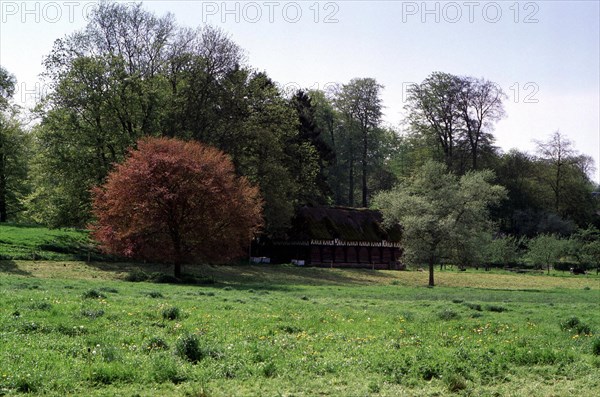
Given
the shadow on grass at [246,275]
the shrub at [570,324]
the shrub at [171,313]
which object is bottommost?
the shadow on grass at [246,275]

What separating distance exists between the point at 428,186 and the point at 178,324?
3701 centimetres

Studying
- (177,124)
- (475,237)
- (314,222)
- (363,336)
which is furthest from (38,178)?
(363,336)

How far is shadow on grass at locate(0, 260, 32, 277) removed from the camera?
3258cm

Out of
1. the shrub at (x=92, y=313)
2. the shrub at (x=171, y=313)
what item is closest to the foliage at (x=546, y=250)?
the shrub at (x=171, y=313)

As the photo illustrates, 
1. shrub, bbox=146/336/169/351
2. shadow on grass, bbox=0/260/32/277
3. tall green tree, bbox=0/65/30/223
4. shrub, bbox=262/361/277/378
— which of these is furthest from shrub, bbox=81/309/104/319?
tall green tree, bbox=0/65/30/223

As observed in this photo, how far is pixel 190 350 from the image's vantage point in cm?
1088

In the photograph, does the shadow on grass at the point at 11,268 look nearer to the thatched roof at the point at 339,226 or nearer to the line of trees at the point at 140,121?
the line of trees at the point at 140,121

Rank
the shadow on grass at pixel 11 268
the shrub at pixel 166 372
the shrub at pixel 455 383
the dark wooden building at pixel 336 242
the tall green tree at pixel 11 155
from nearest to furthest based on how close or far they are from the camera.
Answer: the shrub at pixel 166 372, the shrub at pixel 455 383, the shadow on grass at pixel 11 268, the tall green tree at pixel 11 155, the dark wooden building at pixel 336 242

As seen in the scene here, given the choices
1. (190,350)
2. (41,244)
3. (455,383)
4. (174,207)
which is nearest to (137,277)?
(174,207)

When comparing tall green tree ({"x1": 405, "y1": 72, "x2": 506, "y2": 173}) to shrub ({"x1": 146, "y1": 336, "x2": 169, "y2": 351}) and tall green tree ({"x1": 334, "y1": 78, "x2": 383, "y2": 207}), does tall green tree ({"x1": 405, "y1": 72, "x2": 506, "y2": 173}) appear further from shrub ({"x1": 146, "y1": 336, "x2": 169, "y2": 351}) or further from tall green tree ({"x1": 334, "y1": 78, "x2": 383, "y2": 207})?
shrub ({"x1": 146, "y1": 336, "x2": 169, "y2": 351})

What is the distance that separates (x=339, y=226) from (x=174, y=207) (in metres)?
29.1

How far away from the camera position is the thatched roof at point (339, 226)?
5941 centimetres

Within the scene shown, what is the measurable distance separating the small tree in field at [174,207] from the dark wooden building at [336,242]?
23350 mm

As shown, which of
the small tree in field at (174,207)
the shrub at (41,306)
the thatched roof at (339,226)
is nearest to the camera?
the shrub at (41,306)
